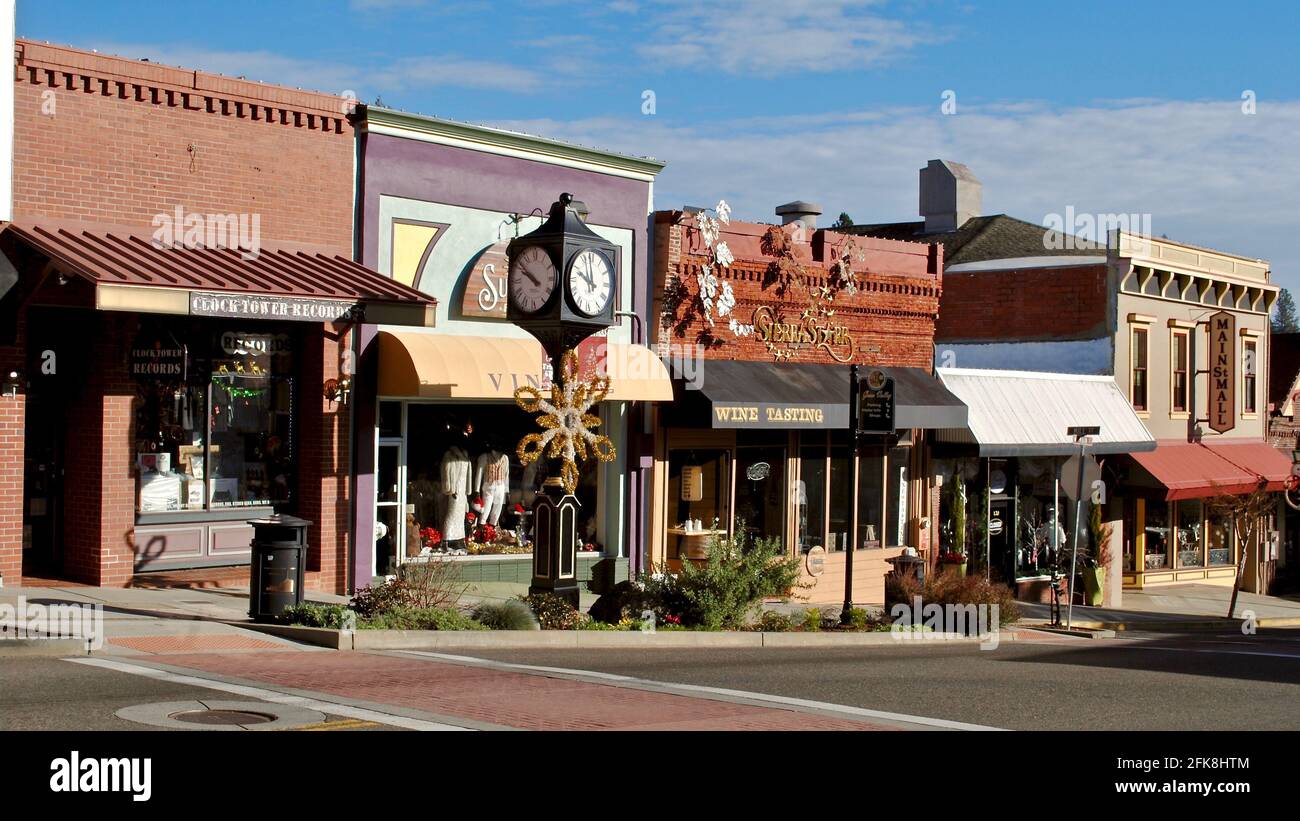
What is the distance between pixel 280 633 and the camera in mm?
14766

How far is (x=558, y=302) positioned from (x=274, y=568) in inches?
174

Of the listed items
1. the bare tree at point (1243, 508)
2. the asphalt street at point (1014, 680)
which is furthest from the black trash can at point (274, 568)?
the bare tree at point (1243, 508)

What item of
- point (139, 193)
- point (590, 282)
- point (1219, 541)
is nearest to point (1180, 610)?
point (1219, 541)

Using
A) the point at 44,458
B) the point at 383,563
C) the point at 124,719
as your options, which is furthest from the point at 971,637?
the point at 124,719

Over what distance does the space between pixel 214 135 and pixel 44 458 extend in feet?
15.1

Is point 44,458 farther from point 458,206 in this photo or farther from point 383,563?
point 458,206

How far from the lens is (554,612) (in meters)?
16.8

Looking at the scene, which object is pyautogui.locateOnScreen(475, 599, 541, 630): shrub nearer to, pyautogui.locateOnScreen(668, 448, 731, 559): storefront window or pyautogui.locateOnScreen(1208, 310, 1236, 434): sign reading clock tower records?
pyautogui.locateOnScreen(668, 448, 731, 559): storefront window

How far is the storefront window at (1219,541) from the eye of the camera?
127ft

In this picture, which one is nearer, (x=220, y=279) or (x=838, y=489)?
(x=220, y=279)

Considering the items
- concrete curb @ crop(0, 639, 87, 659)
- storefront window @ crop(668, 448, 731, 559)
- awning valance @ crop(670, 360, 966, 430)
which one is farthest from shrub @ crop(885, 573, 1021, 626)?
concrete curb @ crop(0, 639, 87, 659)

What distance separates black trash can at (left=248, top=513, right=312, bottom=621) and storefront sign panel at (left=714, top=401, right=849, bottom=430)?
9115mm

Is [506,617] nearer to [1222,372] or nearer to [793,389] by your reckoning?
[793,389]

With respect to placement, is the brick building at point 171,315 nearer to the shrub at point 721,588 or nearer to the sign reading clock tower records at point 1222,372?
the shrub at point 721,588
